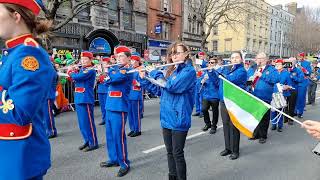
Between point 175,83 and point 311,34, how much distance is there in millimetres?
52405

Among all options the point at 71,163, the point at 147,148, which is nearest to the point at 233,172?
the point at 147,148

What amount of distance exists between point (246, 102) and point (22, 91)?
2822mm

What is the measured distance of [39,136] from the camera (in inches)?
80.4

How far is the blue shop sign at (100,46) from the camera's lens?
21.3 meters

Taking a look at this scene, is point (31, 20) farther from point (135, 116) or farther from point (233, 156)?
point (135, 116)

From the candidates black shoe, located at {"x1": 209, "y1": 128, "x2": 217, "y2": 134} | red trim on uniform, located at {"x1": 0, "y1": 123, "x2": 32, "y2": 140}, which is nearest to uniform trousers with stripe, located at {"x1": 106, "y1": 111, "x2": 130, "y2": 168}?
red trim on uniform, located at {"x1": 0, "y1": 123, "x2": 32, "y2": 140}

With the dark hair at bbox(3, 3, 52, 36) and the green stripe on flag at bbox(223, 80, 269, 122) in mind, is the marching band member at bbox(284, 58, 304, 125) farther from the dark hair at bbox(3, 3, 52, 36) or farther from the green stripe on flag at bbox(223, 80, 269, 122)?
the dark hair at bbox(3, 3, 52, 36)

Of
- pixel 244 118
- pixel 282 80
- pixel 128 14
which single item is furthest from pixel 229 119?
pixel 128 14

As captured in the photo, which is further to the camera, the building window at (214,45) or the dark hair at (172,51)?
the building window at (214,45)

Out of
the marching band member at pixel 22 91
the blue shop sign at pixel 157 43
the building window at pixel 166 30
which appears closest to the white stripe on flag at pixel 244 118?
the marching band member at pixel 22 91

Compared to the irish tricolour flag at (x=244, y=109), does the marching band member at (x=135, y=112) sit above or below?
below

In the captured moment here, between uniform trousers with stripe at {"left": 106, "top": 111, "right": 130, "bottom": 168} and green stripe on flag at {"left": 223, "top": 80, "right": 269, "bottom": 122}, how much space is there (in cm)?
177

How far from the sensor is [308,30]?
50.4m

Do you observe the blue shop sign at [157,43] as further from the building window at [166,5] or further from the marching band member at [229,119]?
the marching band member at [229,119]
